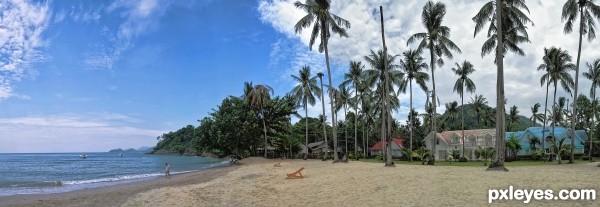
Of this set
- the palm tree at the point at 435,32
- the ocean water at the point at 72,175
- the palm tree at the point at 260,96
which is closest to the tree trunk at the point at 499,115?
the palm tree at the point at 435,32

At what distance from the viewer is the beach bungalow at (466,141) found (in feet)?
189

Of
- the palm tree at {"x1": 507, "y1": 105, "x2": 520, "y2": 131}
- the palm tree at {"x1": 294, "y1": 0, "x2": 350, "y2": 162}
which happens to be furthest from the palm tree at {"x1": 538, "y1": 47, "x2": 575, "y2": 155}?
the palm tree at {"x1": 507, "y1": 105, "x2": 520, "y2": 131}

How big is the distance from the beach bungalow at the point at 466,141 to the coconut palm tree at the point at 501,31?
3219 centimetres

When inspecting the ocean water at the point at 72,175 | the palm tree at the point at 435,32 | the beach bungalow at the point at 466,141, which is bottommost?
the ocean water at the point at 72,175

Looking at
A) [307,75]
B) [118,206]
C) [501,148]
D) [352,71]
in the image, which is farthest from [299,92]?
[118,206]

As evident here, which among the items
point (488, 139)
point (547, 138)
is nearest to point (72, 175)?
point (488, 139)

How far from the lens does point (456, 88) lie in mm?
52281

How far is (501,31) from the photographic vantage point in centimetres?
2375

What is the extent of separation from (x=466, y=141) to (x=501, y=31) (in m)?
Answer: 40.3

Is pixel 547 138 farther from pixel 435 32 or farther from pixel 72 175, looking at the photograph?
pixel 72 175

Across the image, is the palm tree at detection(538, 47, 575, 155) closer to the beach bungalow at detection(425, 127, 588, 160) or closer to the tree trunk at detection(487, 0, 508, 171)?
the beach bungalow at detection(425, 127, 588, 160)

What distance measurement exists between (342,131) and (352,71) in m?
30.7

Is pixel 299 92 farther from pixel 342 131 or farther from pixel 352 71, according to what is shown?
pixel 342 131

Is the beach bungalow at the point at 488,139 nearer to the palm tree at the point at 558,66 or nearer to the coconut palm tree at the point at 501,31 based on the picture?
the palm tree at the point at 558,66
